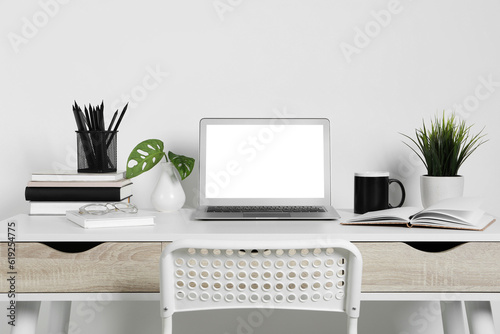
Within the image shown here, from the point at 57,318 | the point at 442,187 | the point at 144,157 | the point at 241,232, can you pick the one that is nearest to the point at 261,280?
the point at 241,232

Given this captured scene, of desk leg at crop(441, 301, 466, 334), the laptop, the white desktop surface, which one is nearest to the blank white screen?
the laptop

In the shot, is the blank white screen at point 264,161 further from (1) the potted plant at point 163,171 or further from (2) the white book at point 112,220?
(2) the white book at point 112,220

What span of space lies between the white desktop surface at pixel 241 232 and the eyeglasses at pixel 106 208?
5 centimetres

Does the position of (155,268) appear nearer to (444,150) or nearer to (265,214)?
(265,214)

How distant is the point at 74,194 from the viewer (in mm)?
1571

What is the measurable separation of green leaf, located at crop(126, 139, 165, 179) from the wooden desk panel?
333 mm

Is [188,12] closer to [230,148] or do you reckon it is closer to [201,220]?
[230,148]

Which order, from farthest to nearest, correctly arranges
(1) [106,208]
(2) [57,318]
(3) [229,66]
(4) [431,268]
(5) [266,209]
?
(3) [229,66], (2) [57,318], (5) [266,209], (1) [106,208], (4) [431,268]

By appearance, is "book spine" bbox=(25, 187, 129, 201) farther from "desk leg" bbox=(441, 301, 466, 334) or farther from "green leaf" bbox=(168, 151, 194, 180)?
"desk leg" bbox=(441, 301, 466, 334)

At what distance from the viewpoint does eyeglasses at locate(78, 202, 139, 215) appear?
1.44 metres

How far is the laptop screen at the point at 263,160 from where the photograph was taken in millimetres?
1665

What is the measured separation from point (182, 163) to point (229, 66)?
371 millimetres

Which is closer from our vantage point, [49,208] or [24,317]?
[24,317]

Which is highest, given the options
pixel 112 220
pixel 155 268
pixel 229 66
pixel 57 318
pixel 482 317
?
pixel 229 66
